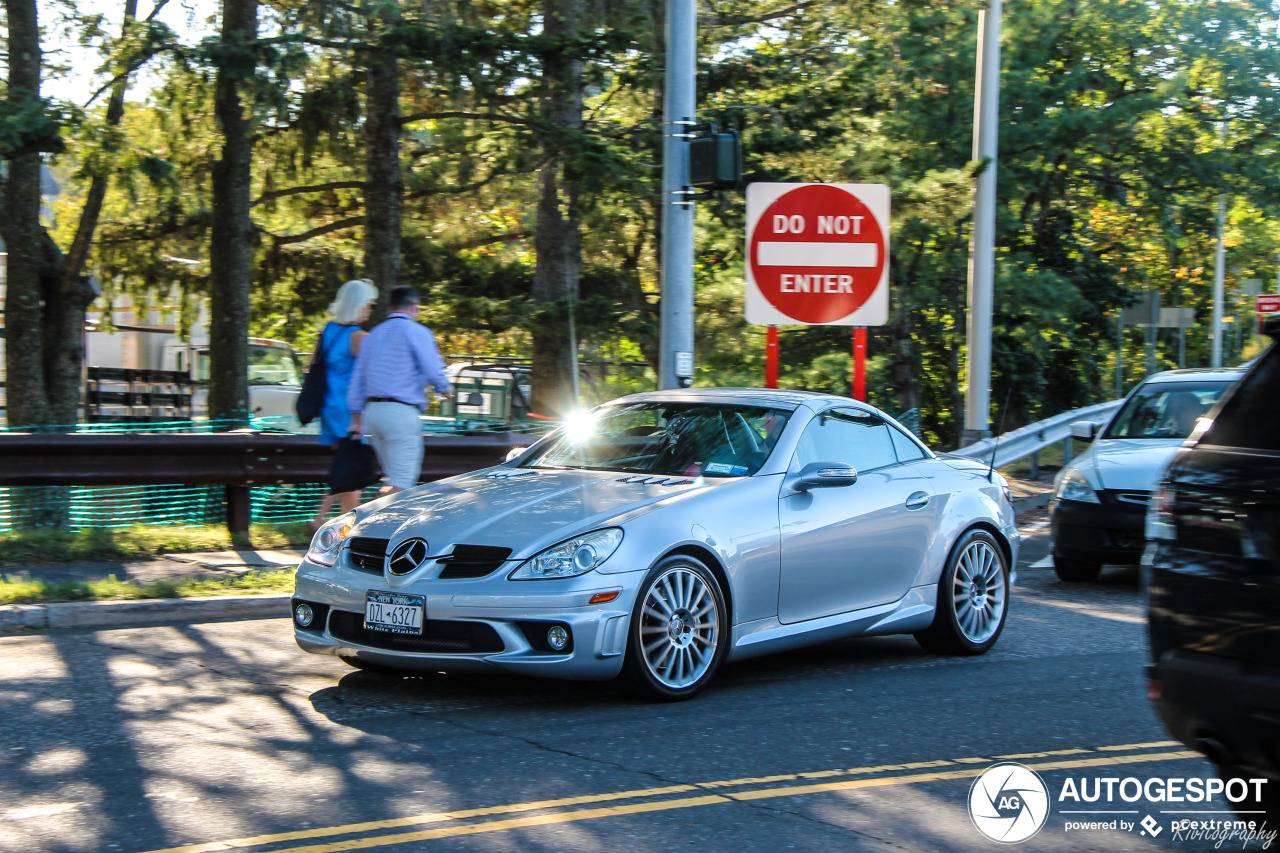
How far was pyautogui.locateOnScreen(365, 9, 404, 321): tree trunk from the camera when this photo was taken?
1484 cm

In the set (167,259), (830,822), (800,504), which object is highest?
(167,259)

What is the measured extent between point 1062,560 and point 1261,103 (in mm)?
16032

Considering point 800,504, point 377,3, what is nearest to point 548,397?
point 377,3

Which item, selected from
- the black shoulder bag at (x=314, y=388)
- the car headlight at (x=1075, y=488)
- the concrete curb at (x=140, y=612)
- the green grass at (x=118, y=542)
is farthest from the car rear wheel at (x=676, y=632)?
the green grass at (x=118, y=542)

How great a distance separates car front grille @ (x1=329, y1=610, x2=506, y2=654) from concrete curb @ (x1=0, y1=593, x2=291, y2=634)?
260 centimetres

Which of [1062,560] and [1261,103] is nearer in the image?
[1062,560]

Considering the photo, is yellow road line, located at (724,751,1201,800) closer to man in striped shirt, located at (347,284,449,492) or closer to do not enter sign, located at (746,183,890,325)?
man in striped shirt, located at (347,284,449,492)

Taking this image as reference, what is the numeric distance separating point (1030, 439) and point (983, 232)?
8.75ft

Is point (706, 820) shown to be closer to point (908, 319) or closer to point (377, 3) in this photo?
point (377, 3)

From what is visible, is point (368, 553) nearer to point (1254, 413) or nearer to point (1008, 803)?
point (1008, 803)

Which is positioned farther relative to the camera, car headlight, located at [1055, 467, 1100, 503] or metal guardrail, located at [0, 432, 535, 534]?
metal guardrail, located at [0, 432, 535, 534]

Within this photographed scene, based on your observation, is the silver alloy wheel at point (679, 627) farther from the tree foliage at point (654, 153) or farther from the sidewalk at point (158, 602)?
the tree foliage at point (654, 153)

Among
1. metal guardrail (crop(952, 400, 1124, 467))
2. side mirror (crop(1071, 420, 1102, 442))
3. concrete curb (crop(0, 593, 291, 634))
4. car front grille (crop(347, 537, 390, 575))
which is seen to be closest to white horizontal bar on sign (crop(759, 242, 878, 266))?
side mirror (crop(1071, 420, 1102, 442))

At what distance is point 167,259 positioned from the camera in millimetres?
17812
